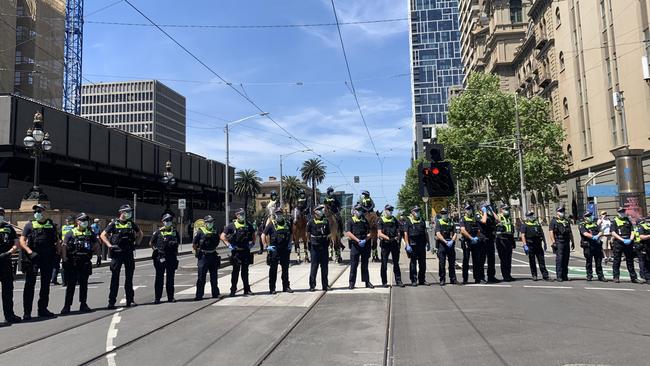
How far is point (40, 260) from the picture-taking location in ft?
30.9

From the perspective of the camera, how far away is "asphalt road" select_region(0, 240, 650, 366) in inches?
241

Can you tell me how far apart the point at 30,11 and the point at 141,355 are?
7117cm

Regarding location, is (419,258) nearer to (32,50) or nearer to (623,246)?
(623,246)

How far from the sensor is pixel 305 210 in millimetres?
17141

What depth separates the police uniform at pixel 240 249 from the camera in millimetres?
11055

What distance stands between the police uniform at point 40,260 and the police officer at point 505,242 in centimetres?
1017

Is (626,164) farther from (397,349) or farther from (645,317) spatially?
(397,349)

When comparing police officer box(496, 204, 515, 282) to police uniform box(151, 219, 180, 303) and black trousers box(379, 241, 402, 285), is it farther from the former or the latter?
police uniform box(151, 219, 180, 303)

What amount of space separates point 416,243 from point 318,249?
7.72 ft

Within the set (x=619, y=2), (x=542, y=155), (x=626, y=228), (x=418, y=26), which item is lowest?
(x=626, y=228)

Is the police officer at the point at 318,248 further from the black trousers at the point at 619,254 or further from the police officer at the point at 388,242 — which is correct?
the black trousers at the point at 619,254

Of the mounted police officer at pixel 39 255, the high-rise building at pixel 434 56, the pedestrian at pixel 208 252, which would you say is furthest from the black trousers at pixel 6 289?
the high-rise building at pixel 434 56

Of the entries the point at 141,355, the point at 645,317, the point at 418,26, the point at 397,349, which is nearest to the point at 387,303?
the point at 397,349

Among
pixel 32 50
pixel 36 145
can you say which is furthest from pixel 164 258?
pixel 32 50
